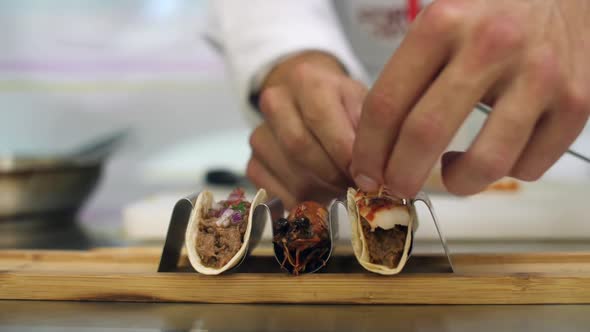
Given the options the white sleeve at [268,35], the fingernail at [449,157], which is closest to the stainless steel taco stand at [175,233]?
the fingernail at [449,157]

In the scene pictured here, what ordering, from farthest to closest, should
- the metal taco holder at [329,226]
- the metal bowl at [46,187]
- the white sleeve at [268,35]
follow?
the metal bowl at [46,187]
the white sleeve at [268,35]
the metal taco holder at [329,226]

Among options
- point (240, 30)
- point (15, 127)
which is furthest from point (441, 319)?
point (15, 127)

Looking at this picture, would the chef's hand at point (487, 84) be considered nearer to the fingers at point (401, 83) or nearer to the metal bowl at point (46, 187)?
the fingers at point (401, 83)

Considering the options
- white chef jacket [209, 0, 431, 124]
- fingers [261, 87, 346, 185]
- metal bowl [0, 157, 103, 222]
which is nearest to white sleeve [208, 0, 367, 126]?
white chef jacket [209, 0, 431, 124]

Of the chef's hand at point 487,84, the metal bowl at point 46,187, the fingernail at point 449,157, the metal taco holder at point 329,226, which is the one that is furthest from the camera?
the metal bowl at point 46,187

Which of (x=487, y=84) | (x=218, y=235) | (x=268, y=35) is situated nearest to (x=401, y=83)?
(x=487, y=84)

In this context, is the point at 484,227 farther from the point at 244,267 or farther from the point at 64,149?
the point at 64,149
